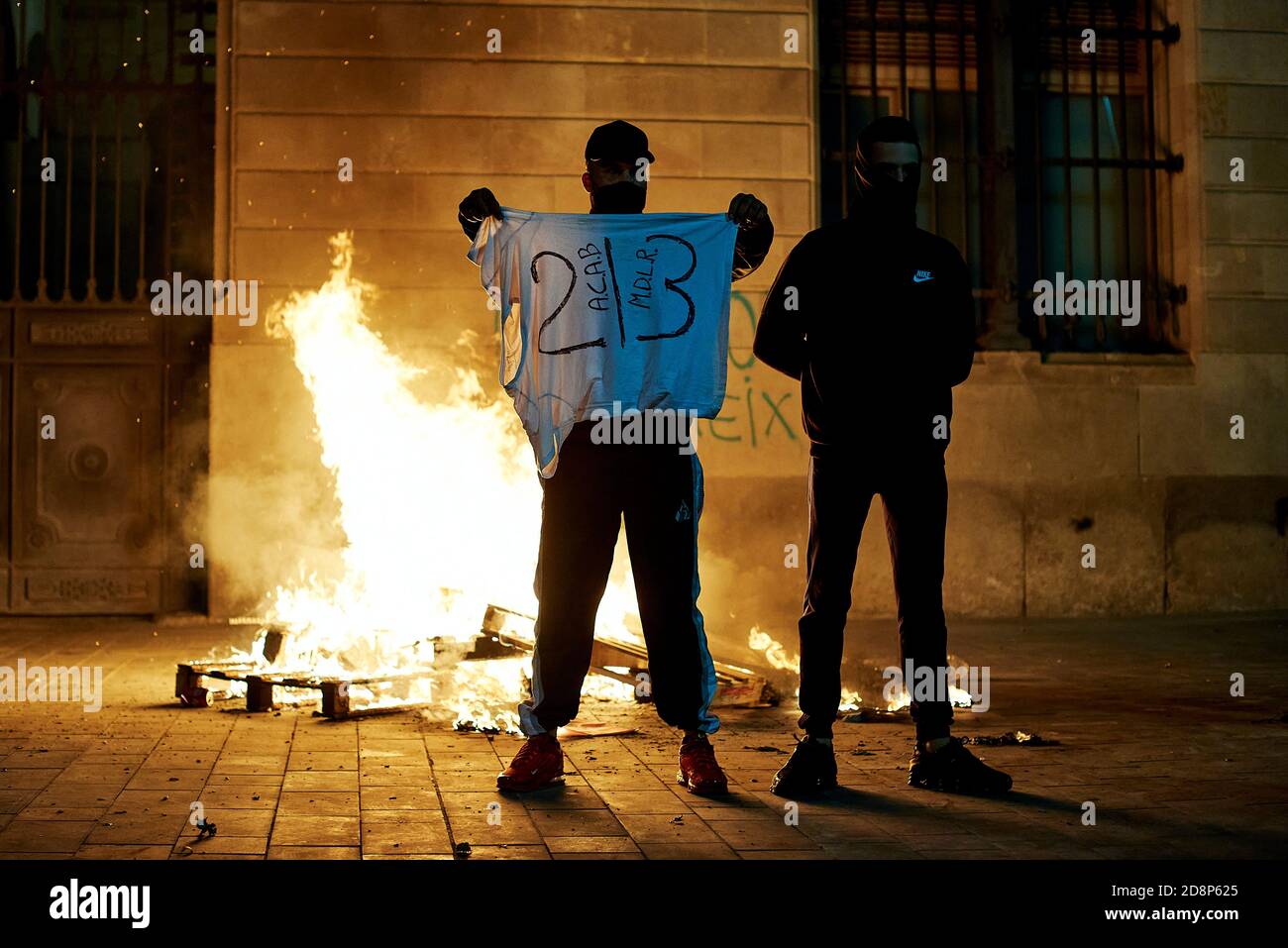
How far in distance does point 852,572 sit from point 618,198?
4.83 feet

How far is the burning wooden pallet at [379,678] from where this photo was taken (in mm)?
5891

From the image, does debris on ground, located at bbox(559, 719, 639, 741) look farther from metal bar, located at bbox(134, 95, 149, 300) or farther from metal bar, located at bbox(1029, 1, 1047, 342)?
metal bar, located at bbox(1029, 1, 1047, 342)

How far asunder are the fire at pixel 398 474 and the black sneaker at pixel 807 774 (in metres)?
4.44

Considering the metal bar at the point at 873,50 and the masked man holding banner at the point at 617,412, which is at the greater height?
the metal bar at the point at 873,50

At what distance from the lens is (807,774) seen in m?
4.26

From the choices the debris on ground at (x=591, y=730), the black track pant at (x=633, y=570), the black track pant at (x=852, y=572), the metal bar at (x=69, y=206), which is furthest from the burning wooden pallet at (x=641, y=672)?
the metal bar at (x=69, y=206)

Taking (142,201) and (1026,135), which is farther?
(1026,135)

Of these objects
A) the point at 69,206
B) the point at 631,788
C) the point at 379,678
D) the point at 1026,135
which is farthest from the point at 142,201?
the point at 631,788

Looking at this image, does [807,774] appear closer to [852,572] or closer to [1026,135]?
[852,572]

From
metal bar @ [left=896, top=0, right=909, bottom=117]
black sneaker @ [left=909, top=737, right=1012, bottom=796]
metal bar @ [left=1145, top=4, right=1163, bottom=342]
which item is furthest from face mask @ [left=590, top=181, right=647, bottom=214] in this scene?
metal bar @ [left=1145, top=4, right=1163, bottom=342]

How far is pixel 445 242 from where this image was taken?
9.42 meters

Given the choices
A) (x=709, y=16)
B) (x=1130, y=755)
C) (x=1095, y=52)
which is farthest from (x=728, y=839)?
(x=1095, y=52)

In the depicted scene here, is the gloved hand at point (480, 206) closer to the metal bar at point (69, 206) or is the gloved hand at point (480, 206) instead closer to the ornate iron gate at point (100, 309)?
the ornate iron gate at point (100, 309)

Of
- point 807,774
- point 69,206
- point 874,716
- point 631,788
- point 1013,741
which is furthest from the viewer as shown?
point 69,206
